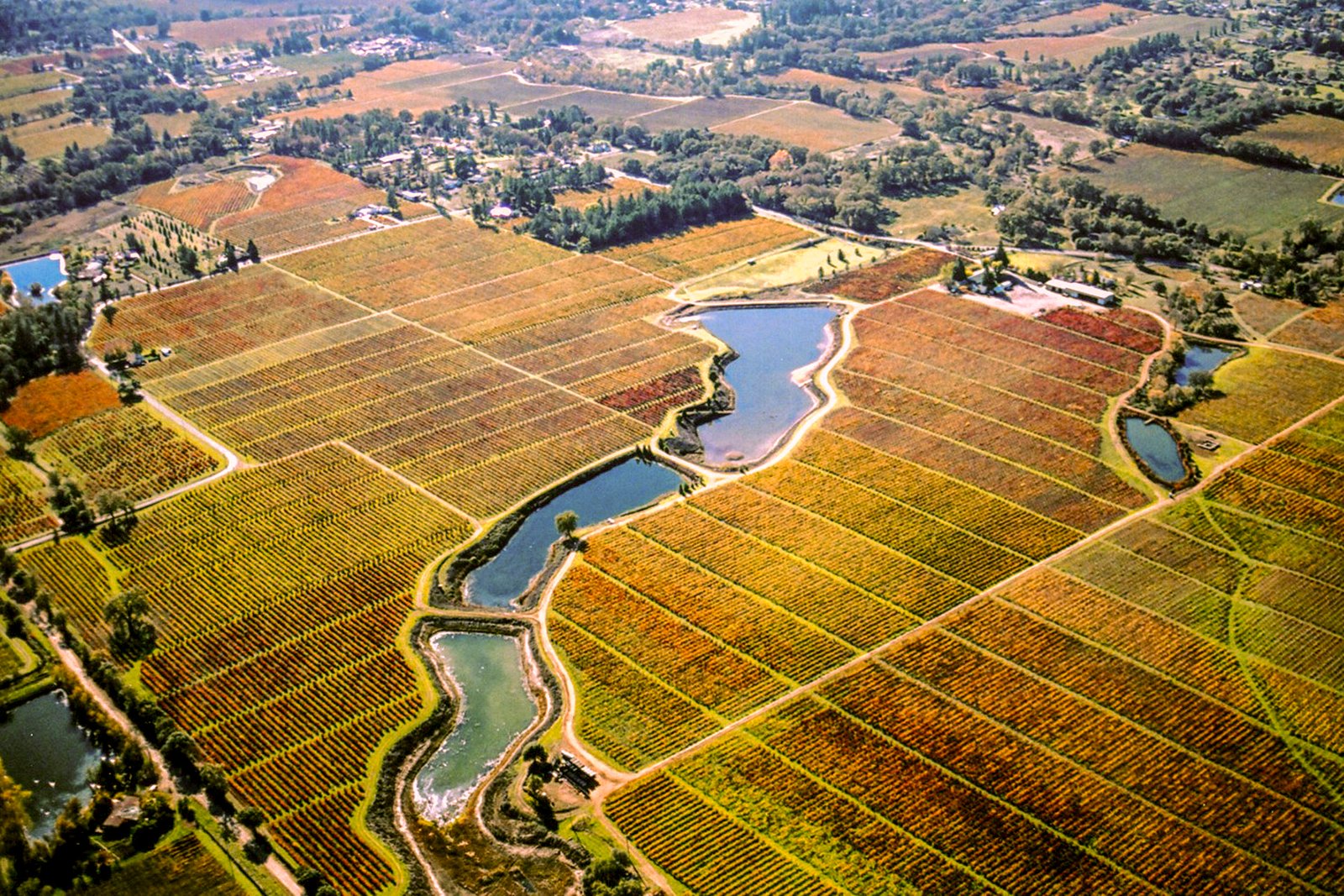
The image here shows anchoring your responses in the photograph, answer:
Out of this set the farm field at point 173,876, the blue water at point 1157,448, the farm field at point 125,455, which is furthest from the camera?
the farm field at point 125,455

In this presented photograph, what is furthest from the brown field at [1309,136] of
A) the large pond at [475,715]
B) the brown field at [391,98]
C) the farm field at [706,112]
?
the large pond at [475,715]

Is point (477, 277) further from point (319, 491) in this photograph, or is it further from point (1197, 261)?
point (1197, 261)

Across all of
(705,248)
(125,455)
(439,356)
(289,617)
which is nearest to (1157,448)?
(705,248)

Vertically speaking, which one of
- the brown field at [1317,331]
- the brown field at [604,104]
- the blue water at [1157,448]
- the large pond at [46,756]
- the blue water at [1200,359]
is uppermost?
the brown field at [604,104]

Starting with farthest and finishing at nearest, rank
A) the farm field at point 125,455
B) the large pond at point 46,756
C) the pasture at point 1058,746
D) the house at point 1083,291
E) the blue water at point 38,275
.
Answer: the blue water at point 38,275
the house at point 1083,291
the farm field at point 125,455
the large pond at point 46,756
the pasture at point 1058,746

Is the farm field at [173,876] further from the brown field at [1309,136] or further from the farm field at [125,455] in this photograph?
the brown field at [1309,136]

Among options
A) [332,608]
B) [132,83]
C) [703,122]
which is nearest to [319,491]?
[332,608]
